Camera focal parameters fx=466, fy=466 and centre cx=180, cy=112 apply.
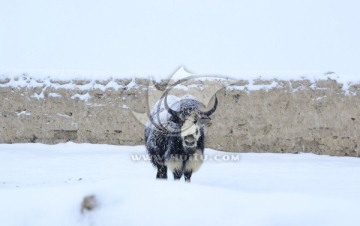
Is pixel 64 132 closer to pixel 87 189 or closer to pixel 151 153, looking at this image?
pixel 151 153

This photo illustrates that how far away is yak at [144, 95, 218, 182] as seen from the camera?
18.9 ft

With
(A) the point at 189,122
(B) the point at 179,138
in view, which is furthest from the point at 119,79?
(A) the point at 189,122

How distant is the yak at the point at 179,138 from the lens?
5750 mm

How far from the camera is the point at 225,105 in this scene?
34.1 feet

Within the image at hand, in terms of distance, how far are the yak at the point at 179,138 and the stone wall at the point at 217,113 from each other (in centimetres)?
384

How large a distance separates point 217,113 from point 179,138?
4489 mm

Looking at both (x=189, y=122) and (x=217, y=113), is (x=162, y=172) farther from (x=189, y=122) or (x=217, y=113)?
(x=217, y=113)

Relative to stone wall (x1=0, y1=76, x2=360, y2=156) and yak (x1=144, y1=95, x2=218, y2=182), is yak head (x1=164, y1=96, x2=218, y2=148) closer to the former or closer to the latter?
yak (x1=144, y1=95, x2=218, y2=182)

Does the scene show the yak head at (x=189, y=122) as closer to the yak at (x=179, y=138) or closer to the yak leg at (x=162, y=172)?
the yak at (x=179, y=138)

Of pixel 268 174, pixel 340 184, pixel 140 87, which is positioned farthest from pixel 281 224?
pixel 140 87

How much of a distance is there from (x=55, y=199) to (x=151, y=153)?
415cm

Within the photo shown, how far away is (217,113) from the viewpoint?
34.0ft

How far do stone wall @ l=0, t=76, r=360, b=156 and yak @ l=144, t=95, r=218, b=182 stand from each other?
3.84 metres

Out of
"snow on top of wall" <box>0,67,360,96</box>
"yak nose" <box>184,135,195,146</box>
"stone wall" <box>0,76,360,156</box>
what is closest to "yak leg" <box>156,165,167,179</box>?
"yak nose" <box>184,135,195,146</box>
